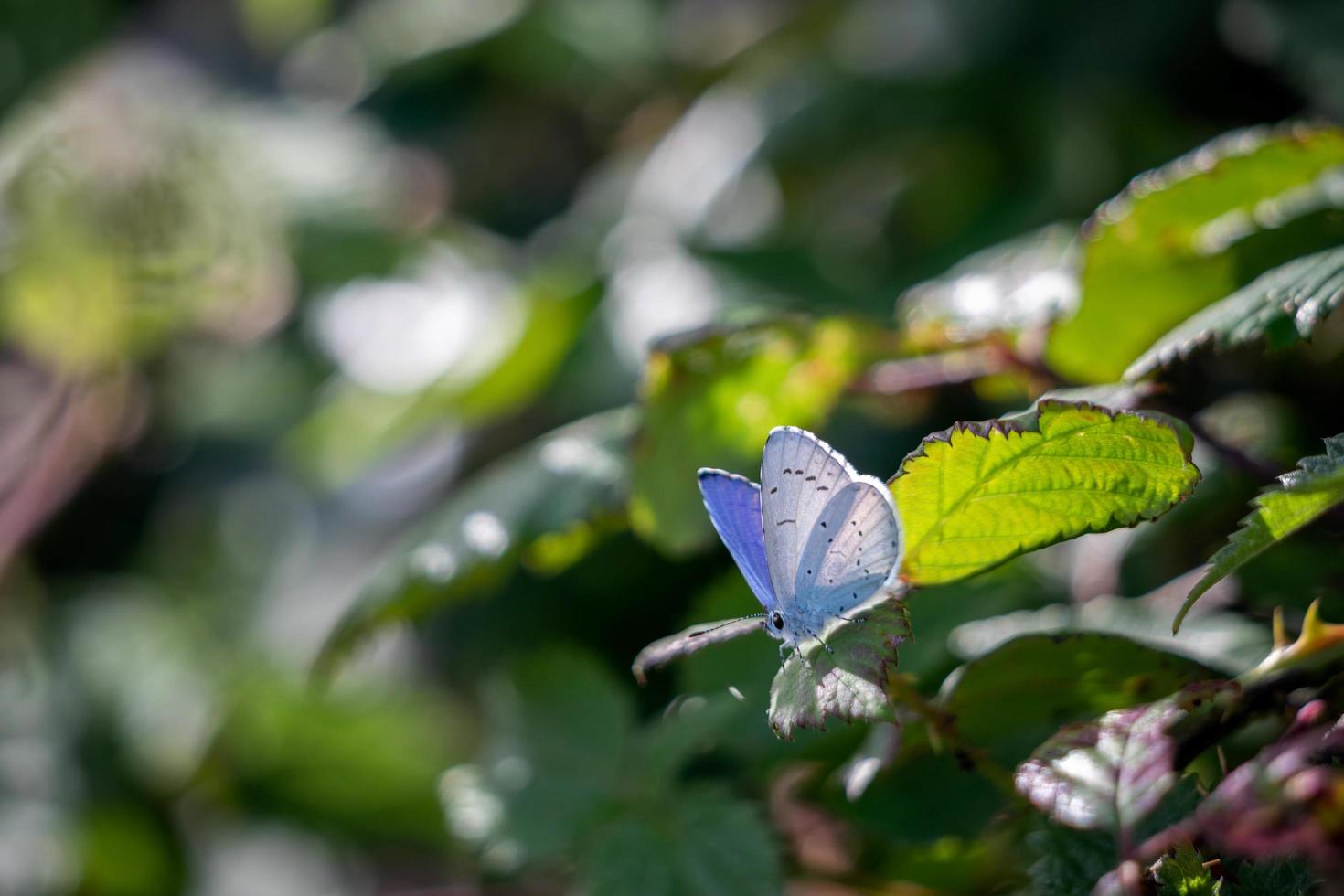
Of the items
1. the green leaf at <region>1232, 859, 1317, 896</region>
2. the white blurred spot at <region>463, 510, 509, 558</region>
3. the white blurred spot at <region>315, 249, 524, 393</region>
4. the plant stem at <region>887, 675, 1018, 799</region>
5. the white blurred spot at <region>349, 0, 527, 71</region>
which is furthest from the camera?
the white blurred spot at <region>349, 0, 527, 71</region>

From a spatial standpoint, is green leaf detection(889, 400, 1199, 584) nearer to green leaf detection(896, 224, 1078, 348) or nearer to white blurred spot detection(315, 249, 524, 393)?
green leaf detection(896, 224, 1078, 348)

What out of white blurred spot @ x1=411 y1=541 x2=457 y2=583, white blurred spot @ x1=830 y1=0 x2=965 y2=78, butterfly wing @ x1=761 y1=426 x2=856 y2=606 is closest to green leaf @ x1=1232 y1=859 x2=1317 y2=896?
butterfly wing @ x1=761 y1=426 x2=856 y2=606

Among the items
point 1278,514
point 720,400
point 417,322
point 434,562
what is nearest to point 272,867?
point 417,322

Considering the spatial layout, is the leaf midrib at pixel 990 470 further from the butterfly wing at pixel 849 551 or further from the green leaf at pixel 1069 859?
the green leaf at pixel 1069 859

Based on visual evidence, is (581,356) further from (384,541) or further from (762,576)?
(762,576)

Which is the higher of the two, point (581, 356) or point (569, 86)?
point (569, 86)

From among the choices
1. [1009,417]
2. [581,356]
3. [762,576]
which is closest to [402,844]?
[581,356]
